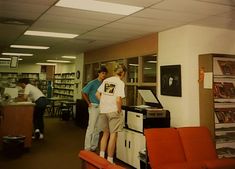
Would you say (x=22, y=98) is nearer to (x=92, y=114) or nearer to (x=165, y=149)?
(x=92, y=114)

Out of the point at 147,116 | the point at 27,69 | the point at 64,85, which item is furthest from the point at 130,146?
the point at 27,69

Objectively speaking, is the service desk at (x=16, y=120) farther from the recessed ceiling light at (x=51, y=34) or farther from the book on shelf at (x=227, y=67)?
the book on shelf at (x=227, y=67)

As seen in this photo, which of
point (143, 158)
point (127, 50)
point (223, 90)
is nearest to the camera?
point (143, 158)

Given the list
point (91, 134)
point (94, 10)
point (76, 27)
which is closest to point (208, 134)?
point (91, 134)

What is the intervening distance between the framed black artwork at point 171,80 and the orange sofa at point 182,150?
99cm

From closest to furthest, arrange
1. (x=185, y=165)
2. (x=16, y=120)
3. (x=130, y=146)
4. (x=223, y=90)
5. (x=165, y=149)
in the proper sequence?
(x=185, y=165), (x=165, y=149), (x=223, y=90), (x=130, y=146), (x=16, y=120)

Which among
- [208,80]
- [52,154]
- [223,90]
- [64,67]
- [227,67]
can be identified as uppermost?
[64,67]

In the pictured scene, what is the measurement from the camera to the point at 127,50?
631 cm

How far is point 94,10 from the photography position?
373cm

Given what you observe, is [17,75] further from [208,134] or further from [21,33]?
[208,134]

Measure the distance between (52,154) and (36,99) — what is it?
5.61 feet

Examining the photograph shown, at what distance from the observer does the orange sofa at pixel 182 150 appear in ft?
10.5

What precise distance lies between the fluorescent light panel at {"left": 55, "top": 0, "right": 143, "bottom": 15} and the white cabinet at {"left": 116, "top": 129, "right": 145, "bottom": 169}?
192 cm

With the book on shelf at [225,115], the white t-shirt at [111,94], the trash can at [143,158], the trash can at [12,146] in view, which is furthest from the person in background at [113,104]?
the trash can at [12,146]
